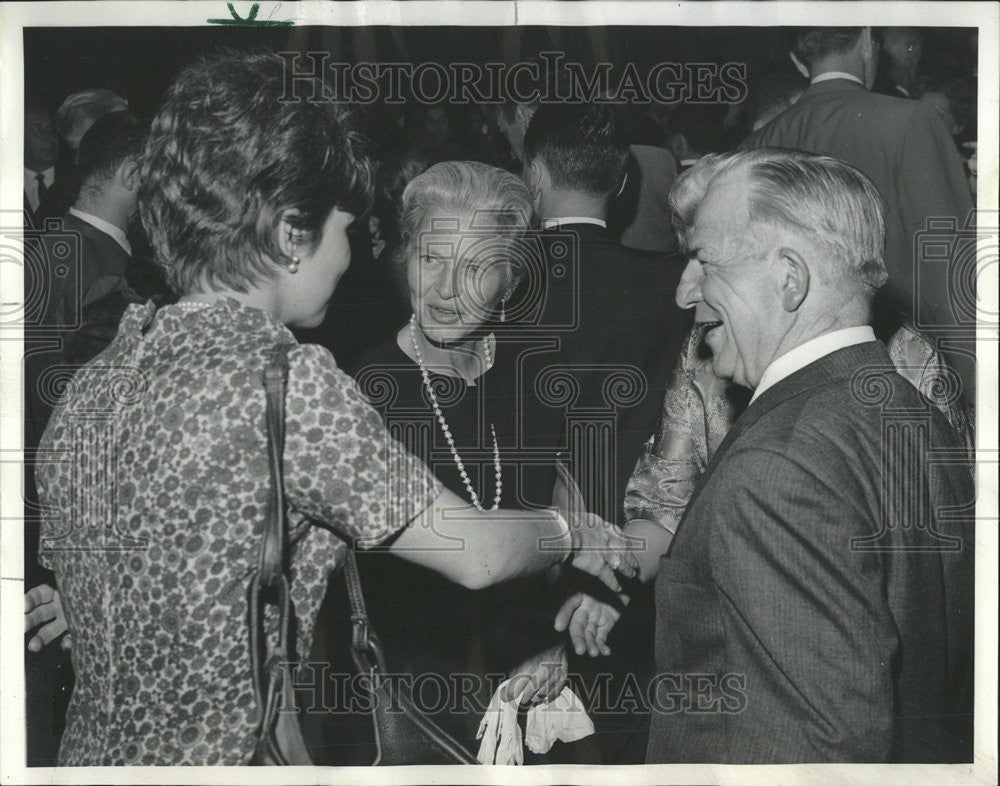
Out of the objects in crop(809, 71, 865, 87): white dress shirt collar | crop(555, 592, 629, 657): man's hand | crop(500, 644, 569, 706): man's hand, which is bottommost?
crop(500, 644, 569, 706): man's hand

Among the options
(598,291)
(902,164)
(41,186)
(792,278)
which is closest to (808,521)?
(792,278)

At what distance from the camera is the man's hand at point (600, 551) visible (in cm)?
268

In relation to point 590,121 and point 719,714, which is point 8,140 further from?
point 719,714

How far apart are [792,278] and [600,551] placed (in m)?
0.81

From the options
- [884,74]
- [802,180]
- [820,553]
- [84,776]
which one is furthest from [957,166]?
[84,776]

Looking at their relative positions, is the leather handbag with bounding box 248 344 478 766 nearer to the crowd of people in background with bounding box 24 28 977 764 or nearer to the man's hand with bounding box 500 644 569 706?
the crowd of people in background with bounding box 24 28 977 764

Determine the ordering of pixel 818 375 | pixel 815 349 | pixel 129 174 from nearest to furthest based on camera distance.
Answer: pixel 818 375
pixel 815 349
pixel 129 174

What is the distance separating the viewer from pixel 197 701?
7.56 feet

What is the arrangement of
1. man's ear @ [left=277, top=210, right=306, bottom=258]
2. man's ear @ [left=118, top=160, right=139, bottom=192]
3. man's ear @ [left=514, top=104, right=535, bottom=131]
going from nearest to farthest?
man's ear @ [left=277, top=210, right=306, bottom=258]
man's ear @ [left=118, top=160, right=139, bottom=192]
man's ear @ [left=514, top=104, right=535, bottom=131]

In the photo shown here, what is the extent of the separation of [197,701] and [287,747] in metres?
0.34

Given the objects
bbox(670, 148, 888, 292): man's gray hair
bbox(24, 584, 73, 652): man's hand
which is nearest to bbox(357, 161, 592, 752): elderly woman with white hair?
bbox(670, 148, 888, 292): man's gray hair

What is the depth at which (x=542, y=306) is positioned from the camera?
2.71 meters

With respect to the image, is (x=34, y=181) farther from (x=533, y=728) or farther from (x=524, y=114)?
(x=533, y=728)

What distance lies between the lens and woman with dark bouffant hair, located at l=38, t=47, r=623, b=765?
220cm
